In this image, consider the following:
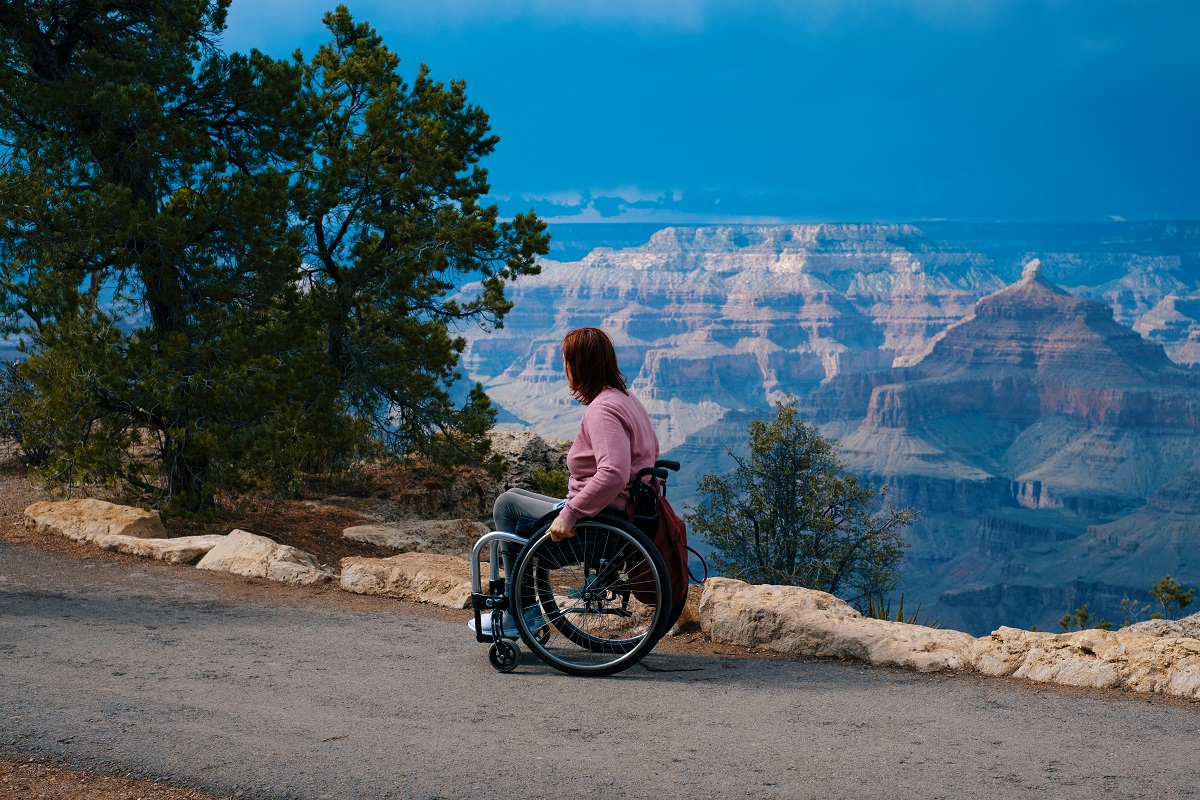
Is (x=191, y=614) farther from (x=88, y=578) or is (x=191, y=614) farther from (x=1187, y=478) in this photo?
(x=1187, y=478)

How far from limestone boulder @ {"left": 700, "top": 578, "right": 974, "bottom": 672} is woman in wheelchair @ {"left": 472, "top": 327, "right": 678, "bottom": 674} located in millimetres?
932

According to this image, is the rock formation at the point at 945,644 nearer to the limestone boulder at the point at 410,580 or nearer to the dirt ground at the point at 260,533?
the dirt ground at the point at 260,533

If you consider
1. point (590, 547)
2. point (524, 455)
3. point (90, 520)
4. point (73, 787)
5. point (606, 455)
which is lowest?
point (73, 787)

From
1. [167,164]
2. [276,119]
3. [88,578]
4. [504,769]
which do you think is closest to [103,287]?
[167,164]

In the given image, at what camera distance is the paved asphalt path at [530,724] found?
14.1 ft

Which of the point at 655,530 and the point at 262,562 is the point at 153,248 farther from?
the point at 655,530

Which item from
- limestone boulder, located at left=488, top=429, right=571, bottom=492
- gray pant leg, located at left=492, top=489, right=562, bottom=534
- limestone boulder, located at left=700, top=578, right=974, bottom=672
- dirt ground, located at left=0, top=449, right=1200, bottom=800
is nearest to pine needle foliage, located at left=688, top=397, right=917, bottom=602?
limestone boulder, located at left=488, top=429, right=571, bottom=492

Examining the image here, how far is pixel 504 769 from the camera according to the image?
4395 mm

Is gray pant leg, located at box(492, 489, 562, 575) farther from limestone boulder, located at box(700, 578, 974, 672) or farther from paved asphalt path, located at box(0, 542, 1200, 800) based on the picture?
limestone boulder, located at box(700, 578, 974, 672)

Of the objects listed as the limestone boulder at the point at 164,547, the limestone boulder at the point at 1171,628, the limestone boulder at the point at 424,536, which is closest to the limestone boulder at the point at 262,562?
the limestone boulder at the point at 164,547

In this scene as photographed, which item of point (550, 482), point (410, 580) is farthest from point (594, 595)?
point (550, 482)

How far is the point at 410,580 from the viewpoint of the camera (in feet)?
27.2

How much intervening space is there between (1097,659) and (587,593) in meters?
2.75

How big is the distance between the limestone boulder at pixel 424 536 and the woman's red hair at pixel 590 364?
22.7 feet
